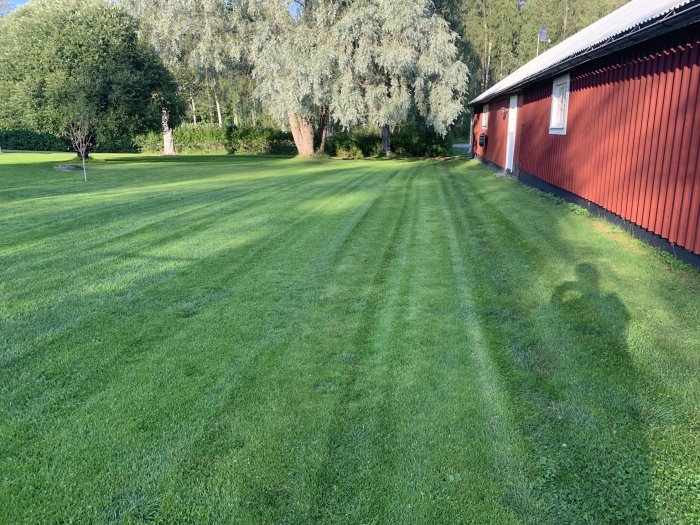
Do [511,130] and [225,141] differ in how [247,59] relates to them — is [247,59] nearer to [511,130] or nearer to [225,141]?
[225,141]

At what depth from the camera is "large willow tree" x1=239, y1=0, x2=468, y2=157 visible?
20.1 meters

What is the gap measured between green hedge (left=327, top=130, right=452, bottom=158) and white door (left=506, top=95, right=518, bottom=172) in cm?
1274

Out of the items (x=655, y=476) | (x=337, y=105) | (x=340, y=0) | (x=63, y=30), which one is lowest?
(x=655, y=476)

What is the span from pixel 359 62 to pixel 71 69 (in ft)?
35.6

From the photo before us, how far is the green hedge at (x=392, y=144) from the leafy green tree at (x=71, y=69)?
34.7ft

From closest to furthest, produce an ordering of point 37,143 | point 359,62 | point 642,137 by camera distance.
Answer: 1. point 642,137
2. point 359,62
3. point 37,143

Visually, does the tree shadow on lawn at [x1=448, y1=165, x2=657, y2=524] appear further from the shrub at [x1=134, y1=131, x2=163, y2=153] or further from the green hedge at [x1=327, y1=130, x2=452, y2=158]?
the shrub at [x1=134, y1=131, x2=163, y2=153]

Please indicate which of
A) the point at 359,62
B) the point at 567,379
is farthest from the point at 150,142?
the point at 567,379

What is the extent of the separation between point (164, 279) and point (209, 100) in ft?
134

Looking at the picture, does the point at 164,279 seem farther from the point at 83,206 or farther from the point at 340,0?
the point at 340,0

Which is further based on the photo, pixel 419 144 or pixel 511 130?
pixel 419 144

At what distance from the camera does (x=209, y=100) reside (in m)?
42.5

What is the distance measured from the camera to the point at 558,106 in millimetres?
10602

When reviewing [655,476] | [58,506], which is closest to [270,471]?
[58,506]
